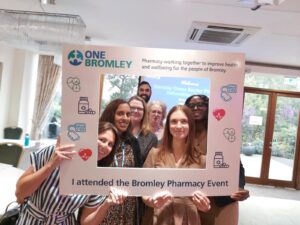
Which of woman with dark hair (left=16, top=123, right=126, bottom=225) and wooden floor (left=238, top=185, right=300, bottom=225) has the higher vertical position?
woman with dark hair (left=16, top=123, right=126, bottom=225)

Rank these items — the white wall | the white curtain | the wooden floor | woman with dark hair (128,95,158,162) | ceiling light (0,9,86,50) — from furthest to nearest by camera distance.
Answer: the white curtain < the white wall < the wooden floor < ceiling light (0,9,86,50) < woman with dark hair (128,95,158,162)

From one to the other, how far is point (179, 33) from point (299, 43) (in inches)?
65.6

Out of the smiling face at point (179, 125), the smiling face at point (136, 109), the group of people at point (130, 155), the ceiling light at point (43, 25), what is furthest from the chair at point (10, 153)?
the smiling face at point (179, 125)

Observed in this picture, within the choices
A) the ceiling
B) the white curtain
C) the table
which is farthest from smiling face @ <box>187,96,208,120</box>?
the white curtain

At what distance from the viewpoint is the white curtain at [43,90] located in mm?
6465

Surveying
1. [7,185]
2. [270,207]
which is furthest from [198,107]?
[270,207]

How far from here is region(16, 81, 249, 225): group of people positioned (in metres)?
1.26


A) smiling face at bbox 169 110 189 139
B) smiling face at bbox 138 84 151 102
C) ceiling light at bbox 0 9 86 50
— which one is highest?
Answer: ceiling light at bbox 0 9 86 50

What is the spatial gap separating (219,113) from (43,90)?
232 inches

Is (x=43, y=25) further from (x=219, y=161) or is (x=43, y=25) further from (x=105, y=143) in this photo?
(x=219, y=161)

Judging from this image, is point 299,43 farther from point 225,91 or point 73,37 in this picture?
point 225,91

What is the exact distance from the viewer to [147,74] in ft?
4.13

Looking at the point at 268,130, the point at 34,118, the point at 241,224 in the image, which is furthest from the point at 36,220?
the point at 268,130

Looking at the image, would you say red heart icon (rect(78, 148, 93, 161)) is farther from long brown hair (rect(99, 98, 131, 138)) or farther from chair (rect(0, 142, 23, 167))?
chair (rect(0, 142, 23, 167))
